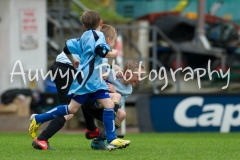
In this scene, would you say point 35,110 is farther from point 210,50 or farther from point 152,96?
point 210,50

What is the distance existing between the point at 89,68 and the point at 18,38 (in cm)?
1140

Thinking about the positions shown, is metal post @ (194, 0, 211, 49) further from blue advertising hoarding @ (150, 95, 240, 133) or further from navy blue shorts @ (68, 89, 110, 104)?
navy blue shorts @ (68, 89, 110, 104)

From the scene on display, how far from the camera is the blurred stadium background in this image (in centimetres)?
1906

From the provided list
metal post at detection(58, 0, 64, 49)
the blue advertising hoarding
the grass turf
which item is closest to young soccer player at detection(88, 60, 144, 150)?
the grass turf

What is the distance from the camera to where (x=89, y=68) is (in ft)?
32.6

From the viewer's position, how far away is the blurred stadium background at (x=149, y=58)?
1906 cm

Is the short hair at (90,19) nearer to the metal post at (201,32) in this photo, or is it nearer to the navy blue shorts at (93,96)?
the navy blue shorts at (93,96)

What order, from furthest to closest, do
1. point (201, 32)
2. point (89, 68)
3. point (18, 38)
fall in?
point (201, 32) → point (18, 38) → point (89, 68)

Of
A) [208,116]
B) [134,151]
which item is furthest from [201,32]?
[134,151]

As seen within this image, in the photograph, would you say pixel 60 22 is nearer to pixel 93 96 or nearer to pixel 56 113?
pixel 56 113

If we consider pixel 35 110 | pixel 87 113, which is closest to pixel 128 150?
pixel 87 113

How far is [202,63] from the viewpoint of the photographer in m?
25.0

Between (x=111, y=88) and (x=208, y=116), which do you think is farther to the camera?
(x=208, y=116)

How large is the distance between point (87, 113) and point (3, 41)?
34.0 feet
